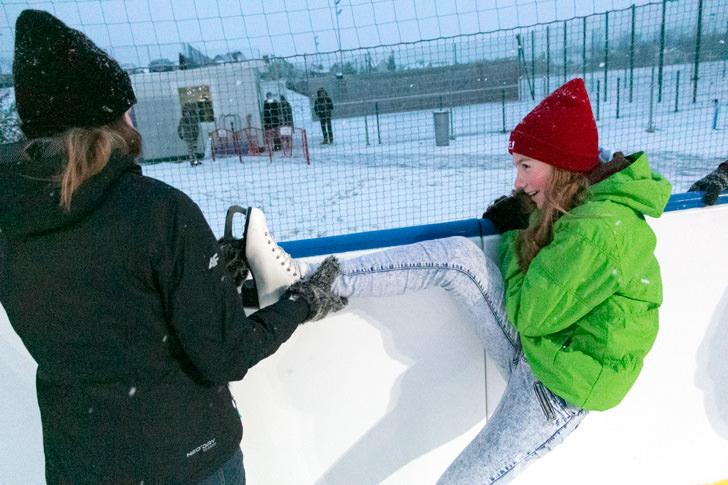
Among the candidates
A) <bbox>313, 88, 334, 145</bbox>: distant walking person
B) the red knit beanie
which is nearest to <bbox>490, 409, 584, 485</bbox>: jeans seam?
the red knit beanie

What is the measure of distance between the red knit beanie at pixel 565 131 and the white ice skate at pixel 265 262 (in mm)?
853

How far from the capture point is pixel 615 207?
4.96 feet

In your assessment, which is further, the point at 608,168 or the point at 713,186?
the point at 713,186

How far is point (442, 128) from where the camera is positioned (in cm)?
745

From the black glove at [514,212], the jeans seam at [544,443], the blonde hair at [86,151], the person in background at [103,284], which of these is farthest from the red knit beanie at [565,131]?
the blonde hair at [86,151]

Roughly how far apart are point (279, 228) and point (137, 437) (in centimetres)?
303

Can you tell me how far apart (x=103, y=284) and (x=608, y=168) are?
143 centimetres

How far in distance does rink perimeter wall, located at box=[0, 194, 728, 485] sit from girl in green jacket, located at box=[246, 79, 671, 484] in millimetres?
230

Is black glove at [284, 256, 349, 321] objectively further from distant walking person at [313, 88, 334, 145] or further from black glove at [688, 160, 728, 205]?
distant walking person at [313, 88, 334, 145]

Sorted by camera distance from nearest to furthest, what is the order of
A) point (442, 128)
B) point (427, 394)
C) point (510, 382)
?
1. point (510, 382)
2. point (427, 394)
3. point (442, 128)

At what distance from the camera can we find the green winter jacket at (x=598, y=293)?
1464 millimetres

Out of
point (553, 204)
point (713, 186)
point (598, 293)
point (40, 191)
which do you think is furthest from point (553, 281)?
point (40, 191)

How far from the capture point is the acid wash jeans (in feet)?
5.24

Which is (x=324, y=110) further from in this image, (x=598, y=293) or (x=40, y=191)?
(x=40, y=191)
